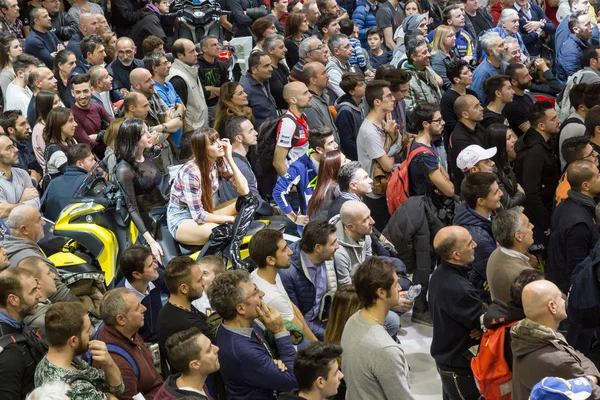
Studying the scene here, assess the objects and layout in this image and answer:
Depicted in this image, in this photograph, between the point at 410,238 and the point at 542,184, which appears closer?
the point at 410,238

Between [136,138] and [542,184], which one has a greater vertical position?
[136,138]

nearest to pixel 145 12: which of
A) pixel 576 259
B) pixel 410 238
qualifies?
pixel 410 238

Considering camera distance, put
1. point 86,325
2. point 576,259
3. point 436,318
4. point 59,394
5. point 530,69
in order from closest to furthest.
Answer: point 59,394
point 86,325
point 436,318
point 576,259
point 530,69

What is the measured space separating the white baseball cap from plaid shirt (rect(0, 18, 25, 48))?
5.47 meters

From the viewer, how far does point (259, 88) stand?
970cm

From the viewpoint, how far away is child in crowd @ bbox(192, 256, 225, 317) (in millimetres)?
6395

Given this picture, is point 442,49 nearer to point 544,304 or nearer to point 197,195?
point 197,195

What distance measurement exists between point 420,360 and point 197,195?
211 cm

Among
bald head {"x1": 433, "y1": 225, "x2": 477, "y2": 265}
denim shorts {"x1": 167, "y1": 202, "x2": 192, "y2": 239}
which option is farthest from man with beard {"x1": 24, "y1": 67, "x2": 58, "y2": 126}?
bald head {"x1": 433, "y1": 225, "x2": 477, "y2": 265}

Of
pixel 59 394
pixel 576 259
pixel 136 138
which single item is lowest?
pixel 576 259

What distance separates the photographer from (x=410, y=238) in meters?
7.85

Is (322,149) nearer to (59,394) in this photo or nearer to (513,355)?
(513,355)

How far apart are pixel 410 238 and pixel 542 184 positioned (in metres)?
1.54

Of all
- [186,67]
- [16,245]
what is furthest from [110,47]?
[16,245]
